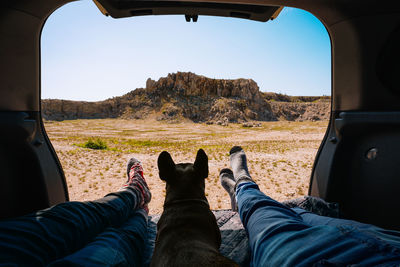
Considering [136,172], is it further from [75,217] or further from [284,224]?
[284,224]

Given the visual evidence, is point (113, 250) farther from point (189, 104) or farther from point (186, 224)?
point (189, 104)

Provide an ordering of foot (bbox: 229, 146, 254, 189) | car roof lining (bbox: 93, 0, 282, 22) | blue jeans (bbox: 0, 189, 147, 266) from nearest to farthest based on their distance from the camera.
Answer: blue jeans (bbox: 0, 189, 147, 266)
car roof lining (bbox: 93, 0, 282, 22)
foot (bbox: 229, 146, 254, 189)

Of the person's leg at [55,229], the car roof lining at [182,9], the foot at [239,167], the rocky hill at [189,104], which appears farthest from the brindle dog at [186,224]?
the rocky hill at [189,104]

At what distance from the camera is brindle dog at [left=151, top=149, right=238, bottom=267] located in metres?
0.92

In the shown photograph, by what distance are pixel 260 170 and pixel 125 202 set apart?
6192mm

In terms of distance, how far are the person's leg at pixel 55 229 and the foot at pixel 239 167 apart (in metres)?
1.37

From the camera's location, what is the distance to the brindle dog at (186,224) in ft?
3.03

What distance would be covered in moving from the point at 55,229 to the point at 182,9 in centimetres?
229

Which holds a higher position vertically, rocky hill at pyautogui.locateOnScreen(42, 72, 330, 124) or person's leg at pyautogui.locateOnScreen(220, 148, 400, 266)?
rocky hill at pyautogui.locateOnScreen(42, 72, 330, 124)

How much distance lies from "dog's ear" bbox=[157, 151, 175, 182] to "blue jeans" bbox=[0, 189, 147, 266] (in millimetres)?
549

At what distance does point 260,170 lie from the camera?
7.18 metres

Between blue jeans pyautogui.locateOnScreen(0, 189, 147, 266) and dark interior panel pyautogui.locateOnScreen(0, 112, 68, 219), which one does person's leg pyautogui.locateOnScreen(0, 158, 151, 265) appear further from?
dark interior panel pyautogui.locateOnScreen(0, 112, 68, 219)

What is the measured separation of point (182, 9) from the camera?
2.01 meters

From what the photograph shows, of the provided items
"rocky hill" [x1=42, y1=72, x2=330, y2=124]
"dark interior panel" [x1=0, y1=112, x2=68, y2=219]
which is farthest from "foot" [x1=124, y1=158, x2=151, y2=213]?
"rocky hill" [x1=42, y1=72, x2=330, y2=124]
